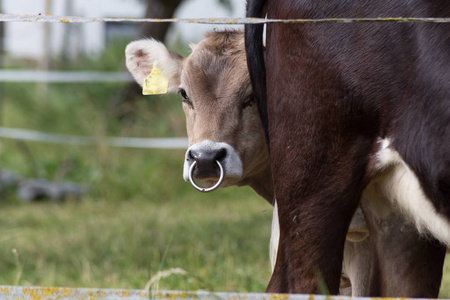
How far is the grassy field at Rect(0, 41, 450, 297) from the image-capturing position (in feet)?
15.6

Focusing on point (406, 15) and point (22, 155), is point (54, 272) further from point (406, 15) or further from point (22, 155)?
point (22, 155)

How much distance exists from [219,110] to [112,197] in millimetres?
4885

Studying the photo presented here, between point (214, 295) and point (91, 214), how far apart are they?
18.1 ft

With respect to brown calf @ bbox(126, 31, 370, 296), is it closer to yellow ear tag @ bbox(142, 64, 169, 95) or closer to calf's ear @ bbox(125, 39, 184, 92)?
calf's ear @ bbox(125, 39, 184, 92)

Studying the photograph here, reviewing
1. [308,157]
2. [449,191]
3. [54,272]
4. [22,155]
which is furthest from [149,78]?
[22,155]

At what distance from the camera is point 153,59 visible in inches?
151

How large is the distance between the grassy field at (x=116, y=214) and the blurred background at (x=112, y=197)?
0.05 ft

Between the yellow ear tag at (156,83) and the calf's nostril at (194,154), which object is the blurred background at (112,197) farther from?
the yellow ear tag at (156,83)

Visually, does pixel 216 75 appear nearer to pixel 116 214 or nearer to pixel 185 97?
pixel 185 97

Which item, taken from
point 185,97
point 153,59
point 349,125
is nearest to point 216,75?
point 185,97

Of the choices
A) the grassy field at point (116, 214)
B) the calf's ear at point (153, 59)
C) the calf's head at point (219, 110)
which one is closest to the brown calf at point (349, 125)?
the grassy field at point (116, 214)

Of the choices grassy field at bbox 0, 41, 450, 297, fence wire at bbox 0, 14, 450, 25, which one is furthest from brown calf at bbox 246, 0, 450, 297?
grassy field at bbox 0, 41, 450, 297

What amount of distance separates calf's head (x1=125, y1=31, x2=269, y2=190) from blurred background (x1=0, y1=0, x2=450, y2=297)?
1.20ft

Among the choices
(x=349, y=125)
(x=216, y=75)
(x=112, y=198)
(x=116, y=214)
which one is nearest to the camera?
(x=349, y=125)
